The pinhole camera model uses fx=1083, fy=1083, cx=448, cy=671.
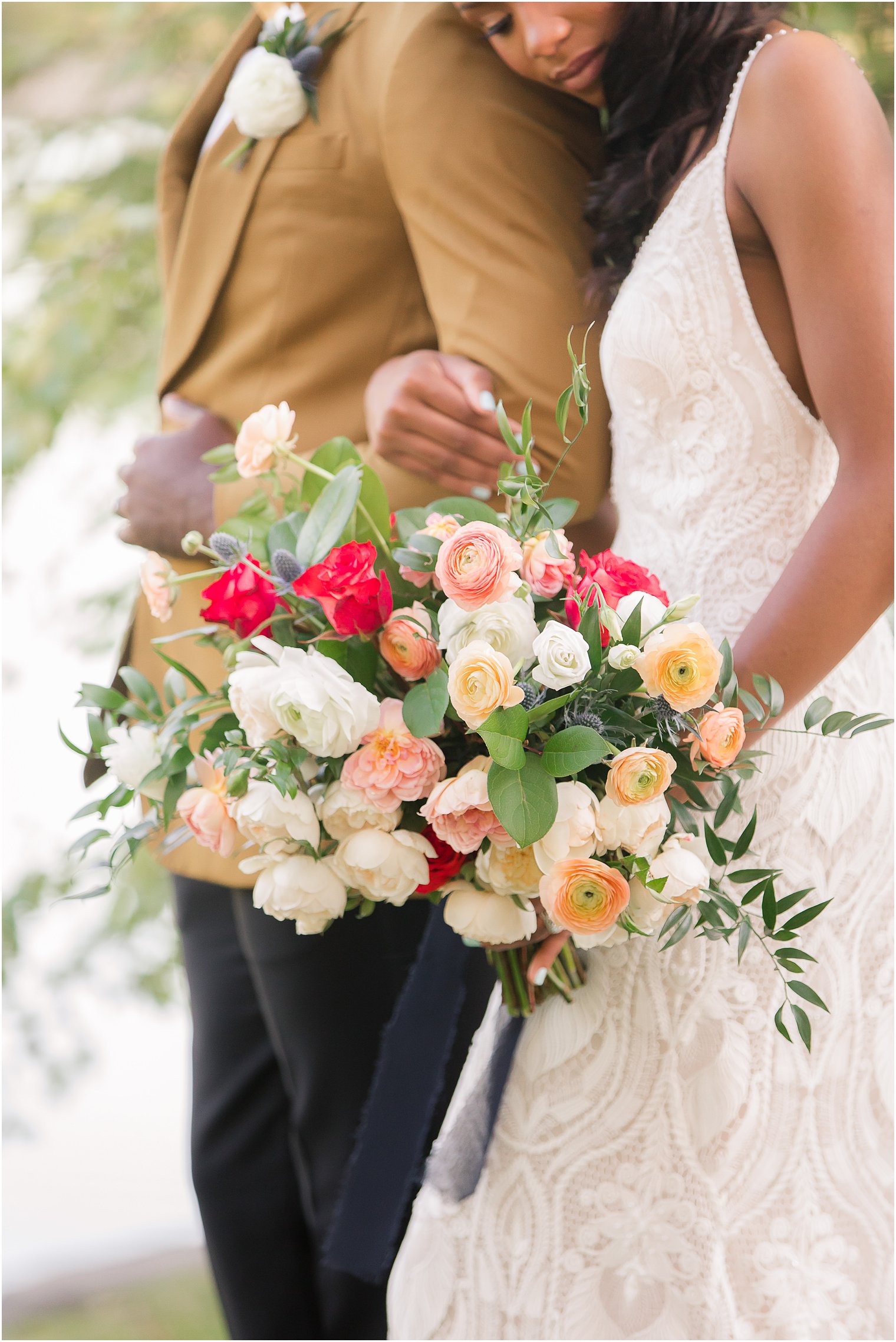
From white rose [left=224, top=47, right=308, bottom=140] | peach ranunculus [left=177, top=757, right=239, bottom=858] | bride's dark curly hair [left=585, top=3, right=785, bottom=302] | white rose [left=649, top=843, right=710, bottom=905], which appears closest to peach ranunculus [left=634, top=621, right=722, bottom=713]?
white rose [left=649, top=843, right=710, bottom=905]

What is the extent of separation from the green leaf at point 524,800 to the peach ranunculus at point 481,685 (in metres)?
0.05

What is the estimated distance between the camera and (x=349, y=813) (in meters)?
0.78

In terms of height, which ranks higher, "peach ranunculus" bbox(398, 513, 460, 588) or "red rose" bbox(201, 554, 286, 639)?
"peach ranunculus" bbox(398, 513, 460, 588)

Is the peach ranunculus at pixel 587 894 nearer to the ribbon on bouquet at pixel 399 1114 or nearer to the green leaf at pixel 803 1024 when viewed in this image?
the green leaf at pixel 803 1024

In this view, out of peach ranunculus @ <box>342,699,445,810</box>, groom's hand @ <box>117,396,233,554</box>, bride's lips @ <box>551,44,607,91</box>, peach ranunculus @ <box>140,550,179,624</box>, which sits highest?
bride's lips @ <box>551,44,607,91</box>

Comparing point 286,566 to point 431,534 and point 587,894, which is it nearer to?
point 431,534

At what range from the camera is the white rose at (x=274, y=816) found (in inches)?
30.0

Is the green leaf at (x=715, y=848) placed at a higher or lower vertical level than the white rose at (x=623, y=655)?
lower

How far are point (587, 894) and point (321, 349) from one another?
0.82 meters

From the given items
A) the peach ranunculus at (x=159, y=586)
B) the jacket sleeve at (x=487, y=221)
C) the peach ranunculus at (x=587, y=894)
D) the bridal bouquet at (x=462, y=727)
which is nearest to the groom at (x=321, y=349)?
the jacket sleeve at (x=487, y=221)

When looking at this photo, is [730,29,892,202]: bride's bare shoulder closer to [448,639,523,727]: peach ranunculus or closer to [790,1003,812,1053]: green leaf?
[448,639,523,727]: peach ranunculus

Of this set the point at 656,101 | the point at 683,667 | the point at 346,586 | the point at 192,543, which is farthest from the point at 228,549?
the point at 656,101

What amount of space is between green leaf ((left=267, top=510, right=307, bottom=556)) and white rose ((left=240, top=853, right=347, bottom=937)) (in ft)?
0.77

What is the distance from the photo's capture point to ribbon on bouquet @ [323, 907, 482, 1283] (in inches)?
41.0
